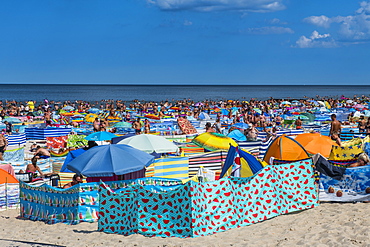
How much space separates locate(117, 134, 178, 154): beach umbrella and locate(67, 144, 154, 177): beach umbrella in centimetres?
183

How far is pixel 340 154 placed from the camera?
1063 centimetres

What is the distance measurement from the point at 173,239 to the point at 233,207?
1.22 metres

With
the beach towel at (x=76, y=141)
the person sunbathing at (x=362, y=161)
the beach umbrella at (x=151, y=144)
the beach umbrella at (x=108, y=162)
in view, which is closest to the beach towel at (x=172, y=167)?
the beach umbrella at (x=151, y=144)

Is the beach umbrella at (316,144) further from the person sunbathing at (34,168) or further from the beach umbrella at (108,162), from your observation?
the person sunbathing at (34,168)

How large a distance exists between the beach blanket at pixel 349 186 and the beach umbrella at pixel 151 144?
3860mm

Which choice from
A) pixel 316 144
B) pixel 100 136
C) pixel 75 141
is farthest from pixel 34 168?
pixel 316 144

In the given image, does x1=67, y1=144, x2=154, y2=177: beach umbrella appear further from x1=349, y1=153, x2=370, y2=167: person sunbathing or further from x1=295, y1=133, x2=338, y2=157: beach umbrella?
x1=295, y1=133, x2=338, y2=157: beach umbrella

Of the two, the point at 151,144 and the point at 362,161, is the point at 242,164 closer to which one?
the point at 362,161

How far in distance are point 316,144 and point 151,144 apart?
4.39 metres

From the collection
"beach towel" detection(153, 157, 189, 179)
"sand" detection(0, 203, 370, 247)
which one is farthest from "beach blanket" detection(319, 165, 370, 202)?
"beach towel" detection(153, 157, 189, 179)

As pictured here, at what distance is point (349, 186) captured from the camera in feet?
31.0

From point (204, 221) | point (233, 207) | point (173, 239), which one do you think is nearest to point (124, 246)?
point (173, 239)

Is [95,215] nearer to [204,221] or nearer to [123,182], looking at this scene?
[123,182]

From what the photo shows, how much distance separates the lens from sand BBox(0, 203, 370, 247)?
23.8ft
